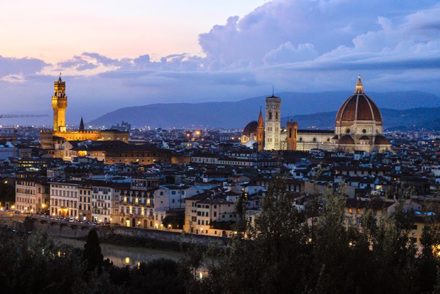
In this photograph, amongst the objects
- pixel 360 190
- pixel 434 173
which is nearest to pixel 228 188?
pixel 360 190

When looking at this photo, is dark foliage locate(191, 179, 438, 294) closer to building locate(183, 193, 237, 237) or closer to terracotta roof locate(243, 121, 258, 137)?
building locate(183, 193, 237, 237)

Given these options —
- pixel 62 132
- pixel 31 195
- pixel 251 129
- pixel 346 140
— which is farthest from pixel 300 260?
pixel 251 129

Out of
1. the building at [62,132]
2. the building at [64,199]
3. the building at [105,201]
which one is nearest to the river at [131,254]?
the building at [105,201]

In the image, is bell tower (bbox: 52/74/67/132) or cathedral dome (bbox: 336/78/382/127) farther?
bell tower (bbox: 52/74/67/132)

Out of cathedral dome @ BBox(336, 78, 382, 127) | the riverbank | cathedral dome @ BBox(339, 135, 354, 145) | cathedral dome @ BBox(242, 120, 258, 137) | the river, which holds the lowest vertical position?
the river

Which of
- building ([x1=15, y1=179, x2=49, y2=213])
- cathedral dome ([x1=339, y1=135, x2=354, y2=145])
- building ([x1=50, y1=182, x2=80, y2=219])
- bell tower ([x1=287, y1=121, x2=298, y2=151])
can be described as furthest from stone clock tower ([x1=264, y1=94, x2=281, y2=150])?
building ([x1=50, y1=182, x2=80, y2=219])

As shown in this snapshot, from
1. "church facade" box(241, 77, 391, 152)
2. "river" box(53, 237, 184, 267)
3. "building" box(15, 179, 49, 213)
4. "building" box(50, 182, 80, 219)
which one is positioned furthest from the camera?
"church facade" box(241, 77, 391, 152)

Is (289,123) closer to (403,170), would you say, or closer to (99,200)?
(403,170)

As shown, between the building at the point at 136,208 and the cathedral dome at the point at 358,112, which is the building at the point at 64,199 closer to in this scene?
the building at the point at 136,208
